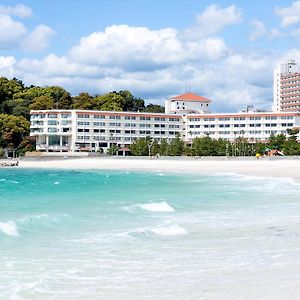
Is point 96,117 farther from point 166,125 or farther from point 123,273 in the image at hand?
point 123,273

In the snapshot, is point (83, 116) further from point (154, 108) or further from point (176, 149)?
point (154, 108)

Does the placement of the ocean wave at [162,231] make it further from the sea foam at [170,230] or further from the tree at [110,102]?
the tree at [110,102]

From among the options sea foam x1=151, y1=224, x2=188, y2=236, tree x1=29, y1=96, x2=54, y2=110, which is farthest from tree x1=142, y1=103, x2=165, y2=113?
sea foam x1=151, y1=224, x2=188, y2=236

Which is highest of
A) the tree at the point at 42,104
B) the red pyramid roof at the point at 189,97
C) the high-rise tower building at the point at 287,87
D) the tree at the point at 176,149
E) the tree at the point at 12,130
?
the high-rise tower building at the point at 287,87

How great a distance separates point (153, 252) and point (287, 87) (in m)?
139

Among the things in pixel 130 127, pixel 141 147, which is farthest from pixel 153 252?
pixel 130 127

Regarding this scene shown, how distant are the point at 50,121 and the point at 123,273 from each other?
324ft

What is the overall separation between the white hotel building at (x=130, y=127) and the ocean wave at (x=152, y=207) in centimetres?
8208

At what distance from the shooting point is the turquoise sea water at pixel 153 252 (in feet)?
33.9

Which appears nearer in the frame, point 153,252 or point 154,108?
point 153,252

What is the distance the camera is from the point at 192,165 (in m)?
74.9

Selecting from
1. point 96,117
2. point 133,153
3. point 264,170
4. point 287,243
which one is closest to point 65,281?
point 287,243

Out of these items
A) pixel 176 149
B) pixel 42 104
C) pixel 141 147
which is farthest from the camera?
Answer: pixel 42 104

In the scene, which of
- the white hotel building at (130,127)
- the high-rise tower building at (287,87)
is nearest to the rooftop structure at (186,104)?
the white hotel building at (130,127)
